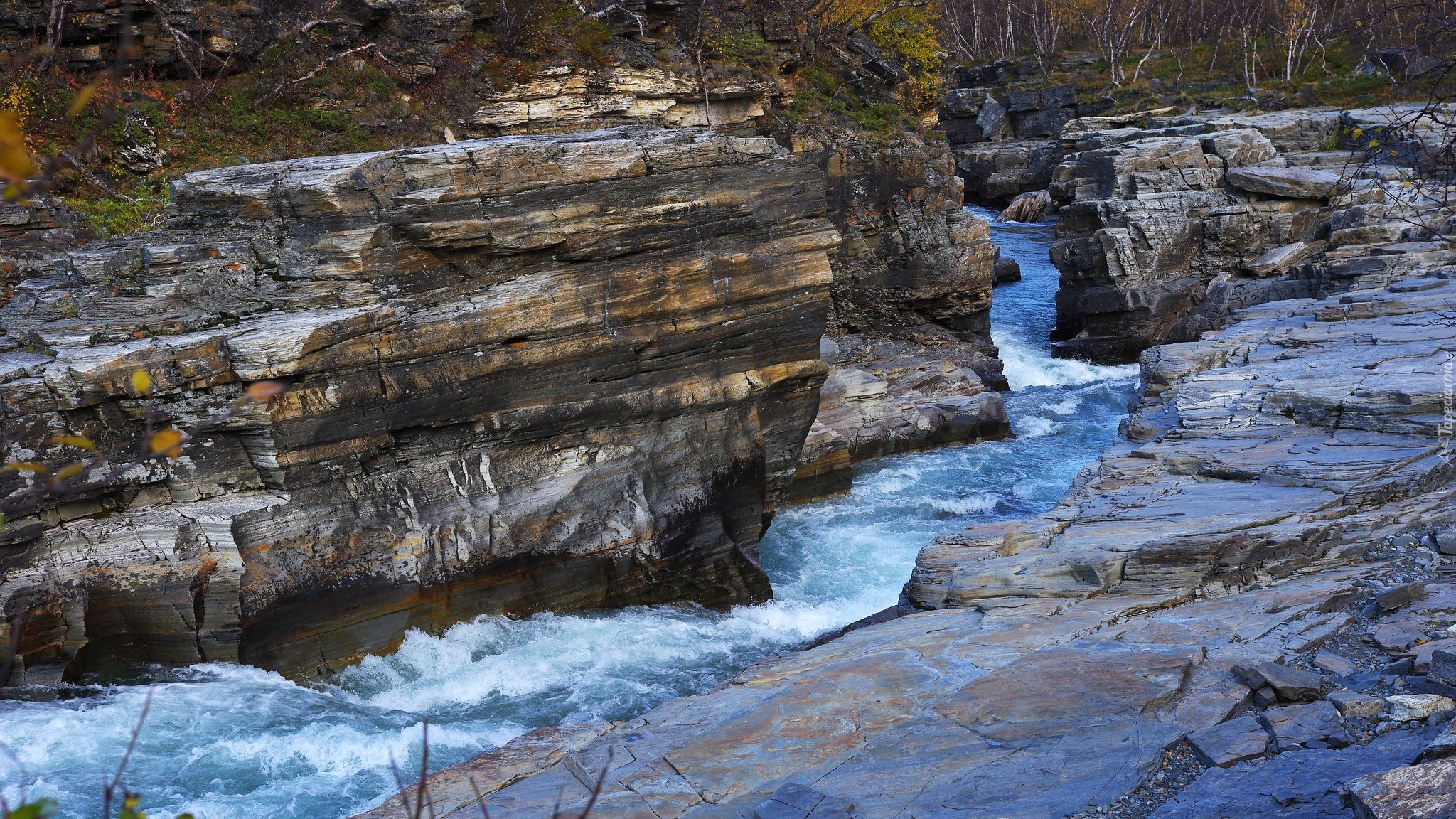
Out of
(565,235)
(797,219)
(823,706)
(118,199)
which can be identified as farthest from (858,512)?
(118,199)

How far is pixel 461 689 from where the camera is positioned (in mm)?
12031

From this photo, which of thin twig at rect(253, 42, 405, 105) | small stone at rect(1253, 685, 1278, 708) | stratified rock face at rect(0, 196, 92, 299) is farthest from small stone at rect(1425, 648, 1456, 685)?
thin twig at rect(253, 42, 405, 105)

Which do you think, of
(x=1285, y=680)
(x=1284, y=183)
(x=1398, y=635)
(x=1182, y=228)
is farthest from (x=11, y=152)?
(x=1284, y=183)

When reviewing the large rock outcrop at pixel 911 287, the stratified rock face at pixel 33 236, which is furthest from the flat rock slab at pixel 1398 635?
the stratified rock face at pixel 33 236

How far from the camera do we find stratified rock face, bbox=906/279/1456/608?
11.0 meters

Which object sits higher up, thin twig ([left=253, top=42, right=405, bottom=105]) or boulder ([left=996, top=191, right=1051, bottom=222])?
thin twig ([left=253, top=42, right=405, bottom=105])

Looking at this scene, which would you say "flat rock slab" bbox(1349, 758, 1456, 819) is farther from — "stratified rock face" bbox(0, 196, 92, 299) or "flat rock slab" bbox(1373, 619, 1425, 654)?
"stratified rock face" bbox(0, 196, 92, 299)

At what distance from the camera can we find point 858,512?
18.2 metres

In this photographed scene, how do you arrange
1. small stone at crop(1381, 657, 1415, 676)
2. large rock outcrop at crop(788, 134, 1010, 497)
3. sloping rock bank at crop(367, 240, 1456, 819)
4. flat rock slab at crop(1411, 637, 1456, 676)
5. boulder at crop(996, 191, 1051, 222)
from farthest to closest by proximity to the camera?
boulder at crop(996, 191, 1051, 222) → large rock outcrop at crop(788, 134, 1010, 497) → small stone at crop(1381, 657, 1415, 676) → flat rock slab at crop(1411, 637, 1456, 676) → sloping rock bank at crop(367, 240, 1456, 819)

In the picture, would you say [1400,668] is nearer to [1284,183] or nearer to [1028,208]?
[1284,183]

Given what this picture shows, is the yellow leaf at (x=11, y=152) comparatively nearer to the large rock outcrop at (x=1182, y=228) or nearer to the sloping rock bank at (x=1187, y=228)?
the sloping rock bank at (x=1187, y=228)

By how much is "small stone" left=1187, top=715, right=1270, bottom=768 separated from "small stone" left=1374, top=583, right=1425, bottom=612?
2.81 m

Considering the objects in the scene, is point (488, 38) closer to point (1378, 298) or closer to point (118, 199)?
point (118, 199)

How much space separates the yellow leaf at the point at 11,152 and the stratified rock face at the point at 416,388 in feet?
28.2
